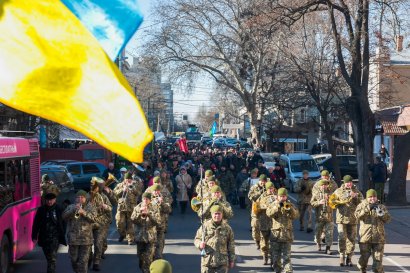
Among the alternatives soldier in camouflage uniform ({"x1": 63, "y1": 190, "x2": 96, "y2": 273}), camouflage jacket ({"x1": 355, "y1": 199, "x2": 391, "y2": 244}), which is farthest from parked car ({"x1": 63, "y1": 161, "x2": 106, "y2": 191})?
camouflage jacket ({"x1": 355, "y1": 199, "x2": 391, "y2": 244})

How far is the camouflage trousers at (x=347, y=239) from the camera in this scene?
14.0 metres

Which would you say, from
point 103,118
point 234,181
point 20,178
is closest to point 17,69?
point 103,118

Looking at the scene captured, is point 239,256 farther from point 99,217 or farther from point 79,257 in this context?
point 79,257

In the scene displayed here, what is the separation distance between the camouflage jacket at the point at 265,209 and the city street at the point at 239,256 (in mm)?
732

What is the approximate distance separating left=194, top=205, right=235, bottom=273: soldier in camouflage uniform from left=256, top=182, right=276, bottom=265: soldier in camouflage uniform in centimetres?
337

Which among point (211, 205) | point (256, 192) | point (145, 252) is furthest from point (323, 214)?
point (145, 252)

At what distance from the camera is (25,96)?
163 inches

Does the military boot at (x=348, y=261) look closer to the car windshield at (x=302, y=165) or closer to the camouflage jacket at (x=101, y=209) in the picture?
the camouflage jacket at (x=101, y=209)

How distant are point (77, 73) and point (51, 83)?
0.16 meters

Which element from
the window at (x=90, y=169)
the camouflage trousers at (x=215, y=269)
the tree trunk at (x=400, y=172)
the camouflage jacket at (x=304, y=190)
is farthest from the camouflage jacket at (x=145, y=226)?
the window at (x=90, y=169)

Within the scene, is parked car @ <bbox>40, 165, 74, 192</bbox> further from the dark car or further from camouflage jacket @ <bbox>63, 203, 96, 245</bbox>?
the dark car

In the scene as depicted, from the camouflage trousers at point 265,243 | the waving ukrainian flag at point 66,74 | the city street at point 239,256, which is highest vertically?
the waving ukrainian flag at point 66,74

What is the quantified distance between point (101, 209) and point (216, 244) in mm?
3428

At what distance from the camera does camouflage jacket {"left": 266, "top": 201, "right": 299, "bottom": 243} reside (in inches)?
497
